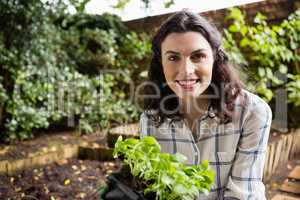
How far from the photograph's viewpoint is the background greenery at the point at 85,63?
2479 mm

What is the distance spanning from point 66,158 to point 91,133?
68 centimetres

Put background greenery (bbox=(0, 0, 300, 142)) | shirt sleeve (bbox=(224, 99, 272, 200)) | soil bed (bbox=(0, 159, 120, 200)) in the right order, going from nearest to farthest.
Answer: shirt sleeve (bbox=(224, 99, 272, 200)) < soil bed (bbox=(0, 159, 120, 200)) < background greenery (bbox=(0, 0, 300, 142))

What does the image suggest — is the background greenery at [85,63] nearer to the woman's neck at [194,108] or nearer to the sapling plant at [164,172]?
the woman's neck at [194,108]

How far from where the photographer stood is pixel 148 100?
1354mm

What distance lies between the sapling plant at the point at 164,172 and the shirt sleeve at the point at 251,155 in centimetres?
41

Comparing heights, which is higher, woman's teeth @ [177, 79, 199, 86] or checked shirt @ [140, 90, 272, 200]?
woman's teeth @ [177, 79, 199, 86]

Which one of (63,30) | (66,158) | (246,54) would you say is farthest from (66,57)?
(246,54)

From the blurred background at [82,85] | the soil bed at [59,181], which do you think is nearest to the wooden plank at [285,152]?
the blurred background at [82,85]

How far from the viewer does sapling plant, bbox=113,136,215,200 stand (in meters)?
0.56

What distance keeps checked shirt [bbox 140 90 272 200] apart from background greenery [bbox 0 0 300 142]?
1035mm

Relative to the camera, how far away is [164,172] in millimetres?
572

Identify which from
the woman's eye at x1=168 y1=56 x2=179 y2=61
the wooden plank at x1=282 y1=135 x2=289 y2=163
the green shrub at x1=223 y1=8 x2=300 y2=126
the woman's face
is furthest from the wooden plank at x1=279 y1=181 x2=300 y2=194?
the woman's eye at x1=168 y1=56 x2=179 y2=61

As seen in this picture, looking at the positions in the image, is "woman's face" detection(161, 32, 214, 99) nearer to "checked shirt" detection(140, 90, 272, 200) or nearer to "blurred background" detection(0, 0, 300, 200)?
"checked shirt" detection(140, 90, 272, 200)

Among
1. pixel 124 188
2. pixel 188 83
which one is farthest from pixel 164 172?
pixel 188 83
